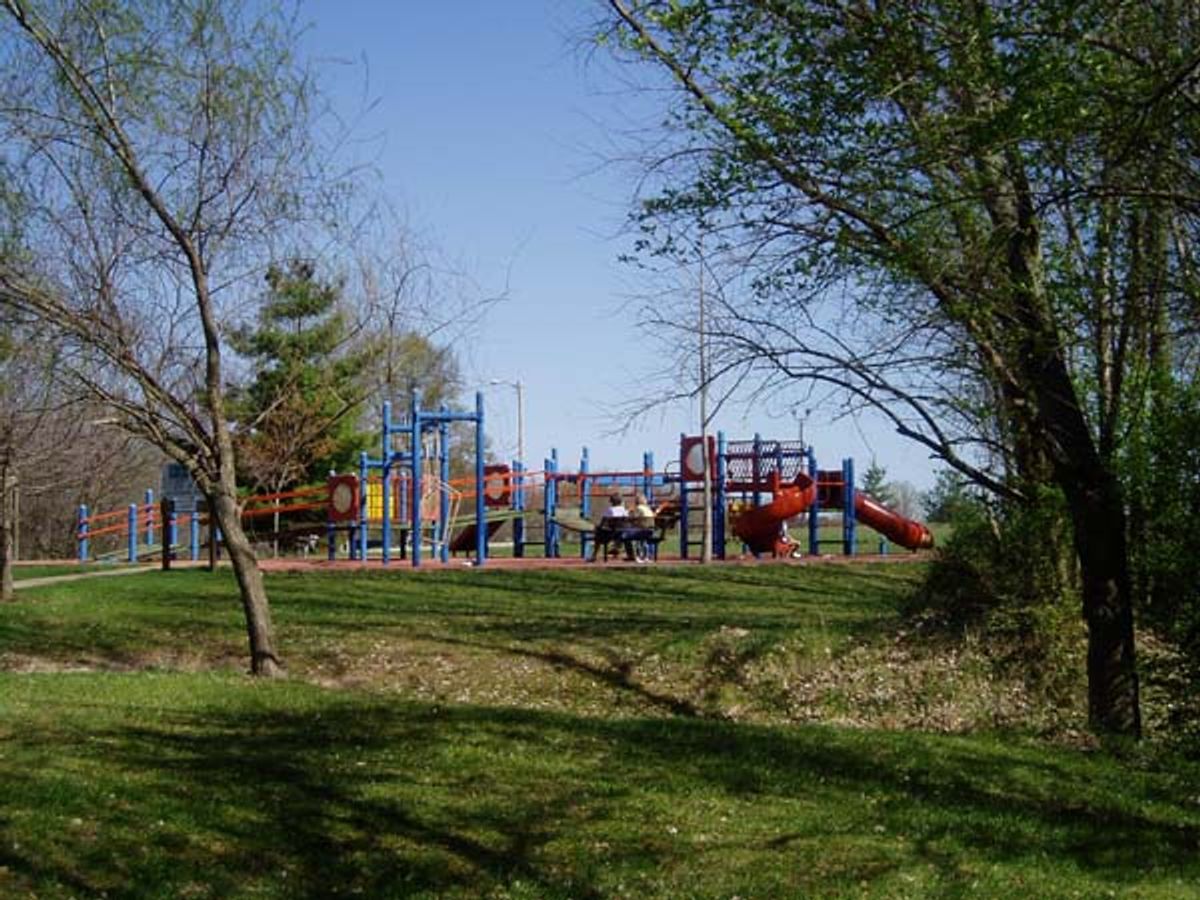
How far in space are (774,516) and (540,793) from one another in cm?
1988

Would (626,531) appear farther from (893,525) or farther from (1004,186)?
(1004,186)

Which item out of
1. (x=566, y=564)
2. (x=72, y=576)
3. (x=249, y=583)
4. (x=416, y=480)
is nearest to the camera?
(x=249, y=583)

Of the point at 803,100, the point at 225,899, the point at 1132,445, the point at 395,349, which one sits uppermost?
the point at 803,100

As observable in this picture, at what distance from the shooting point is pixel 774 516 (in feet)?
90.8

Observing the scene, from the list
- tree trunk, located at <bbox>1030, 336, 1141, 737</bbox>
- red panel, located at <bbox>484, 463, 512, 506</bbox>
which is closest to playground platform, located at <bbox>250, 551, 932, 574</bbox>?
red panel, located at <bbox>484, 463, 512, 506</bbox>

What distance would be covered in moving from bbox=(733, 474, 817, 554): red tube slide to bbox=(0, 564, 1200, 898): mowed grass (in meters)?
13.0

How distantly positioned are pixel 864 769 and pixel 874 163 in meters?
3.72

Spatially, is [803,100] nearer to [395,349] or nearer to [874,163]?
[874,163]

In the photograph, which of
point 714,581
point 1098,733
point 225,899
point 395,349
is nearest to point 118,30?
point 395,349

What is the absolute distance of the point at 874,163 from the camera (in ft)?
29.9

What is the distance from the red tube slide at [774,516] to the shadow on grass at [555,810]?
686 inches

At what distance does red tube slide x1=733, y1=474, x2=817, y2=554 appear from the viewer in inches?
1088

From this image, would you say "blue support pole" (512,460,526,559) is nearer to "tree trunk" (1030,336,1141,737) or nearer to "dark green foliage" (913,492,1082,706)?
"dark green foliage" (913,492,1082,706)

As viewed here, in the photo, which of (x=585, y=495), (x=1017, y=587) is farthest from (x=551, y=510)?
(x=1017, y=587)
